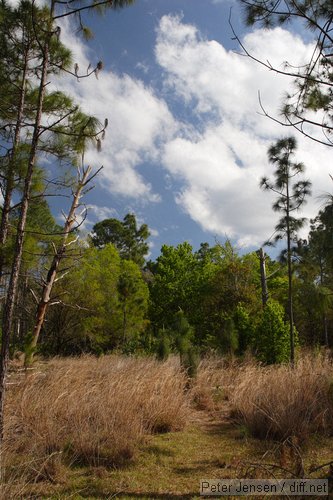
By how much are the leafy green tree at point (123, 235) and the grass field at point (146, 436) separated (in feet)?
111

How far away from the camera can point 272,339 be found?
519 inches

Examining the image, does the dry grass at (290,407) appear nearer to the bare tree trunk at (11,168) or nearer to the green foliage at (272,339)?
the bare tree trunk at (11,168)

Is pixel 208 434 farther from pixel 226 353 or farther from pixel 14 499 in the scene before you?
pixel 226 353

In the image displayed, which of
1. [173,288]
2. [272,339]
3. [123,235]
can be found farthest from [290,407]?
[123,235]

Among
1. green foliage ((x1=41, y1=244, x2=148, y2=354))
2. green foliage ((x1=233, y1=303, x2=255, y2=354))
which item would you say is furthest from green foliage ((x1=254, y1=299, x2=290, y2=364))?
green foliage ((x1=41, y1=244, x2=148, y2=354))

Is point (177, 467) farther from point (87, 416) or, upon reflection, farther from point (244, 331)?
point (244, 331)

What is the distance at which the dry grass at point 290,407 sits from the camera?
18.5ft

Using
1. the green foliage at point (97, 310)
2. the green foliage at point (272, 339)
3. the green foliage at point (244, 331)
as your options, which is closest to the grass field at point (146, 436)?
the green foliage at point (272, 339)

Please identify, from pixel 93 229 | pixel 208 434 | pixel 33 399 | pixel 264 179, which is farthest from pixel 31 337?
pixel 93 229

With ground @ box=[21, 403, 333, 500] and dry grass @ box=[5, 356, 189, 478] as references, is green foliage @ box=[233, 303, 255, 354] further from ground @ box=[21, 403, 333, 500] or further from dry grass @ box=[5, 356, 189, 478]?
ground @ box=[21, 403, 333, 500]

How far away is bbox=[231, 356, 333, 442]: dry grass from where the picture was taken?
564cm

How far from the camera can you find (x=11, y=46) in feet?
21.3

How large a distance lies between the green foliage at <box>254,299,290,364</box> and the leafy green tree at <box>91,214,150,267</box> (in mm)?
27547

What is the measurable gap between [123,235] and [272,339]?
30.0 metres
